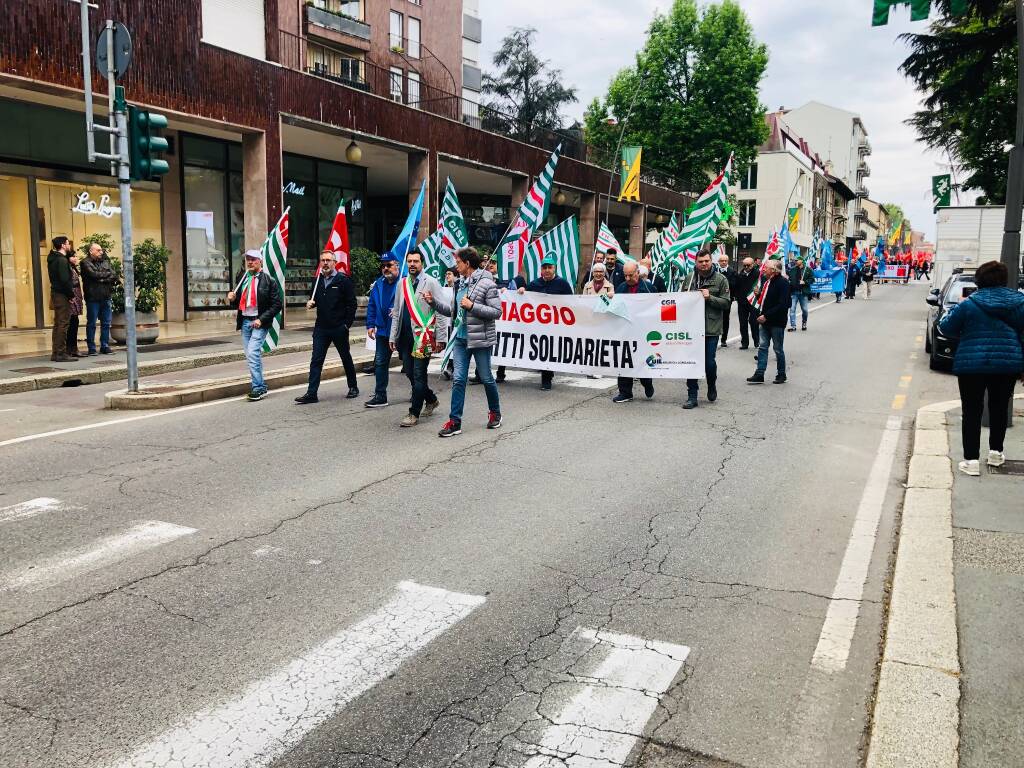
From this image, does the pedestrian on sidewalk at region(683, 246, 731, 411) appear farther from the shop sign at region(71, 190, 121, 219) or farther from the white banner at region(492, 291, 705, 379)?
the shop sign at region(71, 190, 121, 219)

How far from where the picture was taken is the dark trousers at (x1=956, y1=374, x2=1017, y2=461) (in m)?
7.01

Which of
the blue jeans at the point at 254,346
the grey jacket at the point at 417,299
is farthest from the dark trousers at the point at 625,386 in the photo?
the blue jeans at the point at 254,346

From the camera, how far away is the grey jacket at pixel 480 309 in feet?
29.0

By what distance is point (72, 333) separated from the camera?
44.8 ft

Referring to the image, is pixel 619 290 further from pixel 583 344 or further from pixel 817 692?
pixel 817 692

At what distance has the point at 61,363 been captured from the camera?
13.1 m

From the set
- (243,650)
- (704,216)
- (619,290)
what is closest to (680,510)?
(243,650)

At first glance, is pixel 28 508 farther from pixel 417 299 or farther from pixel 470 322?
pixel 417 299

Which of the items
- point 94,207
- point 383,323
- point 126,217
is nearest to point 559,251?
point 383,323

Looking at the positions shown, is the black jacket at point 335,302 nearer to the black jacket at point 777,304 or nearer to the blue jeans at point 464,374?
the blue jeans at point 464,374

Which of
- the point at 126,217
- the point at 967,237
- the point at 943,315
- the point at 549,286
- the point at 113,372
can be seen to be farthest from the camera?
the point at 967,237

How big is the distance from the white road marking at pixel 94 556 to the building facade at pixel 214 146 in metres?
11.7

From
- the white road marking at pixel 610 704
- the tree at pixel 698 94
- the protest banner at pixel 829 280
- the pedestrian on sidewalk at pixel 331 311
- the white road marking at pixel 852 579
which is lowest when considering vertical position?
the white road marking at pixel 610 704

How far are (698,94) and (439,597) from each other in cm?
Result: 4728
